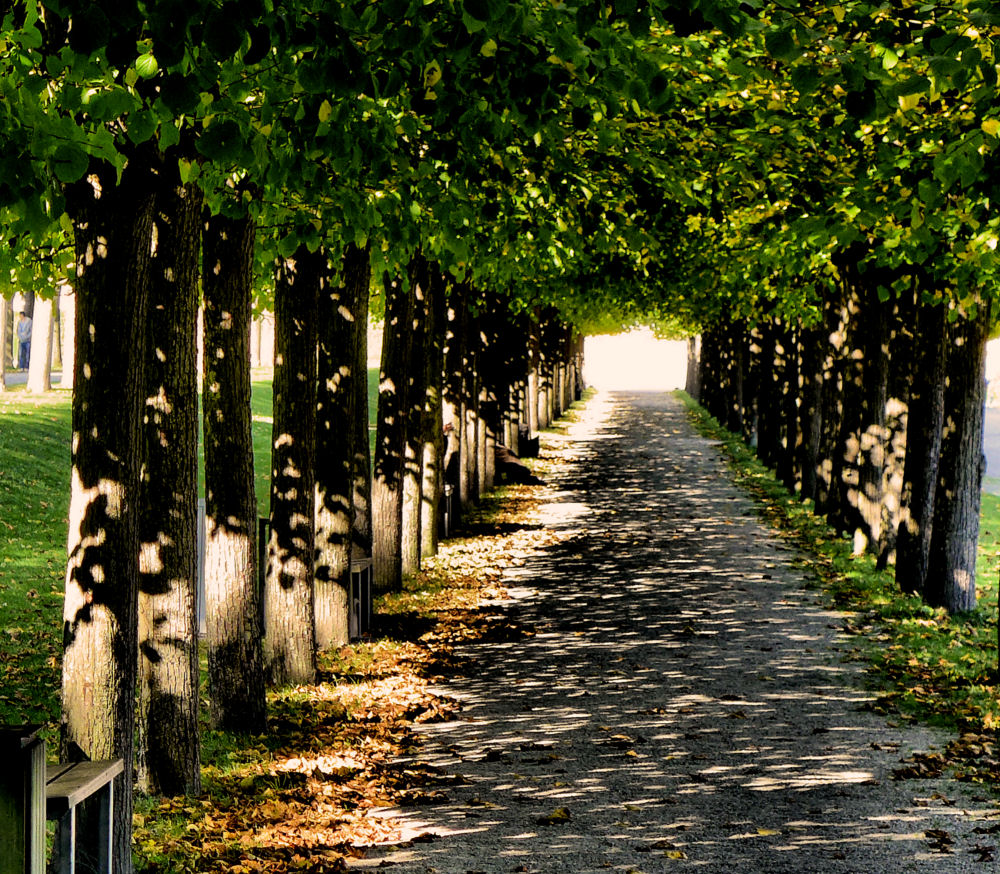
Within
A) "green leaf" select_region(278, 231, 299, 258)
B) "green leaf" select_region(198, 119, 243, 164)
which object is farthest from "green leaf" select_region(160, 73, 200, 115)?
"green leaf" select_region(278, 231, 299, 258)

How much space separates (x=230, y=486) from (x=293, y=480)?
4.88ft

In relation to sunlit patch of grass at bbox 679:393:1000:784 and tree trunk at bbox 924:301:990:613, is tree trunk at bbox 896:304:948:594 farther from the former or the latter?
sunlit patch of grass at bbox 679:393:1000:784

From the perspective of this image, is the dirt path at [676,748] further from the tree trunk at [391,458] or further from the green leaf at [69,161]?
the green leaf at [69,161]

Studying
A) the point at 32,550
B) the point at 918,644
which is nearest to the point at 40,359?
the point at 32,550

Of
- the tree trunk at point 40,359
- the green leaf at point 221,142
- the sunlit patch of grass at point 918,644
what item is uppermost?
the green leaf at point 221,142

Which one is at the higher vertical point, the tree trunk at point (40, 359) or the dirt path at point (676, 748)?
the tree trunk at point (40, 359)

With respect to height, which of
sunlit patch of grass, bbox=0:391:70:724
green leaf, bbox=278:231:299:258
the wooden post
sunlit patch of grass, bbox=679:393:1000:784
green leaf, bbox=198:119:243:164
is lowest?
sunlit patch of grass, bbox=679:393:1000:784

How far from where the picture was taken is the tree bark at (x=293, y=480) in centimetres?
1098

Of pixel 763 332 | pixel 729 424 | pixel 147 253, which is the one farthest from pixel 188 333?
pixel 729 424

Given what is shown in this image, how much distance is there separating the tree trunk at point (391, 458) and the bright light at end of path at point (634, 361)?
101574 millimetres

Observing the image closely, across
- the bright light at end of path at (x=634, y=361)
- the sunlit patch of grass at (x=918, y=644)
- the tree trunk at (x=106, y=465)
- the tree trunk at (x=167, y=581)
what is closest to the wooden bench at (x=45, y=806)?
the tree trunk at (x=106, y=465)

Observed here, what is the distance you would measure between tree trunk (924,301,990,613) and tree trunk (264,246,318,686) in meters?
7.77

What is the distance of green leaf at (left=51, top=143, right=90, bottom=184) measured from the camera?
470 cm

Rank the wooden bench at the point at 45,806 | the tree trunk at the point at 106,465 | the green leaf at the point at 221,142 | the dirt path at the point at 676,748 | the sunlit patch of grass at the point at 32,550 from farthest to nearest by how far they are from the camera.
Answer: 1. the sunlit patch of grass at the point at 32,550
2. the dirt path at the point at 676,748
3. the tree trunk at the point at 106,465
4. the green leaf at the point at 221,142
5. the wooden bench at the point at 45,806
